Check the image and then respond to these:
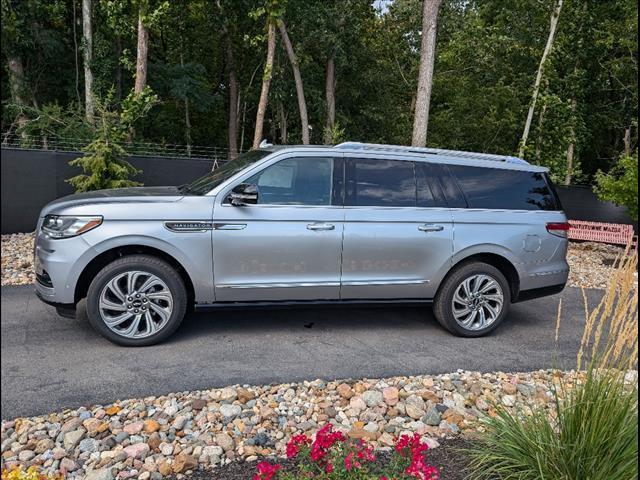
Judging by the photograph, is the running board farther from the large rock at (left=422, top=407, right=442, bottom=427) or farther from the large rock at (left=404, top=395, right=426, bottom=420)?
the large rock at (left=422, top=407, right=442, bottom=427)

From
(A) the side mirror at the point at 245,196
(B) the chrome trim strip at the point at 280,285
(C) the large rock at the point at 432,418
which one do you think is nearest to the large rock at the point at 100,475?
(C) the large rock at the point at 432,418

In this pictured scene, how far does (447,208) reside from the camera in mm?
5102

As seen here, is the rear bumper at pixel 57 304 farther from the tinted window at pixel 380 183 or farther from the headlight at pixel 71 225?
the tinted window at pixel 380 183

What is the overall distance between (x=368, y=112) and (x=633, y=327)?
21554 millimetres

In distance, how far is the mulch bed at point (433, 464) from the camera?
2680mm

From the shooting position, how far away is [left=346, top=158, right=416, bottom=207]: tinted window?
4926 mm

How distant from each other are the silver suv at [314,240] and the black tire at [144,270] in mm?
10

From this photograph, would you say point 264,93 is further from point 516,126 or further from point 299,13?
point 516,126

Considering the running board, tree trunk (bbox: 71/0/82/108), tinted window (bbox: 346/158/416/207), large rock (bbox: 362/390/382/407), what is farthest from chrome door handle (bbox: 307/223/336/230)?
tree trunk (bbox: 71/0/82/108)

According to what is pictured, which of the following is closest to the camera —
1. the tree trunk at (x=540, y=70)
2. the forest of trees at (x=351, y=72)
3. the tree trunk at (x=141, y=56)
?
the tree trunk at (x=141, y=56)

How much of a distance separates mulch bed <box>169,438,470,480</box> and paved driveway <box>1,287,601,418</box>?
110 cm

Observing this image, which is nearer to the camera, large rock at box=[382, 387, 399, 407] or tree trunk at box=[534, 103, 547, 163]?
large rock at box=[382, 387, 399, 407]

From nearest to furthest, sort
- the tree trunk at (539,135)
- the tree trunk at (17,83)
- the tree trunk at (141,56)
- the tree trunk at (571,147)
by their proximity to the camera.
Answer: the tree trunk at (141,56)
the tree trunk at (17,83)
the tree trunk at (571,147)
the tree trunk at (539,135)

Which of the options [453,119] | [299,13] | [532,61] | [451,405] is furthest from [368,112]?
[451,405]
